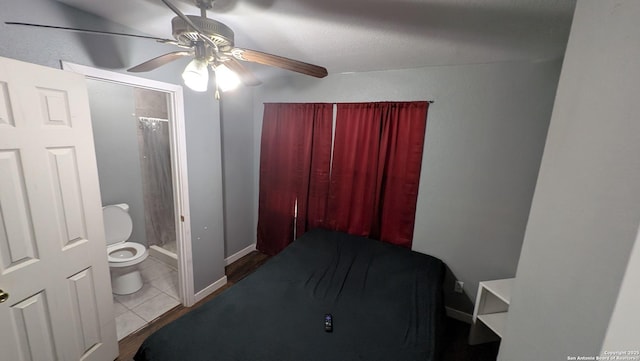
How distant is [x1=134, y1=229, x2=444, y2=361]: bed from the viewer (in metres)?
1.24

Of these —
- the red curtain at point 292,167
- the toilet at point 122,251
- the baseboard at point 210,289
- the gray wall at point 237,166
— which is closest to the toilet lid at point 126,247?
the toilet at point 122,251

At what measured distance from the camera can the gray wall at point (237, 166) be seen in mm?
2803

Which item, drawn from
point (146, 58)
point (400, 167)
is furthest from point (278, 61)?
point (400, 167)

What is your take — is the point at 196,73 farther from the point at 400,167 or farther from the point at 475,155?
the point at 475,155

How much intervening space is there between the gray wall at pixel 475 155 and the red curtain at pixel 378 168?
0.33 feet

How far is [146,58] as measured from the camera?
5.80 feet

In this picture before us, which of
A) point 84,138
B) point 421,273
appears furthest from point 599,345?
point 84,138

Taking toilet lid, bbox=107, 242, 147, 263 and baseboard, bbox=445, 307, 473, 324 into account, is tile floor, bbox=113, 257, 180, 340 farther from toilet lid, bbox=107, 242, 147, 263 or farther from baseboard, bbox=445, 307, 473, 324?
baseboard, bbox=445, 307, 473, 324

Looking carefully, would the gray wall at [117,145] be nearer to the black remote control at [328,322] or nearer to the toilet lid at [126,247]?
the toilet lid at [126,247]

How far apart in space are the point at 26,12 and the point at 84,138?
0.67m

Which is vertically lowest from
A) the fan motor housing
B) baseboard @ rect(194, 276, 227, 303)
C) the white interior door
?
baseboard @ rect(194, 276, 227, 303)

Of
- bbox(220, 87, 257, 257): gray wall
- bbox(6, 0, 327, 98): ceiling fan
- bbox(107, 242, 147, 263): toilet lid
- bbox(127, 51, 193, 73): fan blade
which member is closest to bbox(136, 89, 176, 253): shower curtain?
bbox(107, 242, 147, 263): toilet lid

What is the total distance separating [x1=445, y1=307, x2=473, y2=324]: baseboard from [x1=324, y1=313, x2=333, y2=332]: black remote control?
59.3 inches

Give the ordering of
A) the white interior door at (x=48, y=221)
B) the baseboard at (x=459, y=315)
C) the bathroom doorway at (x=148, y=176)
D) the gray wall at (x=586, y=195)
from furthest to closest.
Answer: the baseboard at (x=459, y=315), the bathroom doorway at (x=148, y=176), the white interior door at (x=48, y=221), the gray wall at (x=586, y=195)
